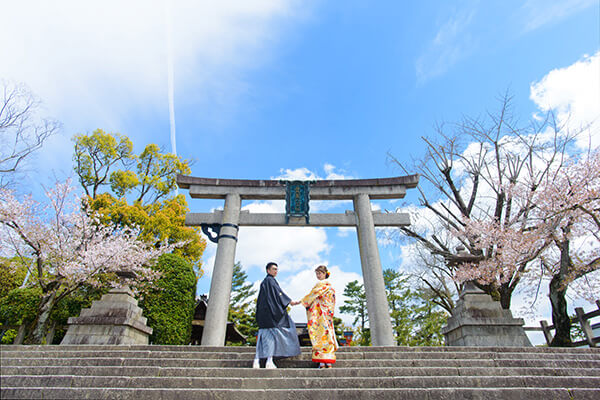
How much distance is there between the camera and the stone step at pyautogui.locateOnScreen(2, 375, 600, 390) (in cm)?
349

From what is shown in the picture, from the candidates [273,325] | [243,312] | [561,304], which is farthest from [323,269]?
[243,312]

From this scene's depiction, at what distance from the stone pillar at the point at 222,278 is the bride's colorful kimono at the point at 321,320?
12.7 ft

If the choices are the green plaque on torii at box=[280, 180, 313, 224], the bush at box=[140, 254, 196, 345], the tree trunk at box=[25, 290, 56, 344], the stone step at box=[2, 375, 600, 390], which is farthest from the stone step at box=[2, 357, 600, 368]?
the bush at box=[140, 254, 196, 345]

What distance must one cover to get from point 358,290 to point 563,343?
1808cm

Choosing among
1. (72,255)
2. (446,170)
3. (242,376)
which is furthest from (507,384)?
(72,255)

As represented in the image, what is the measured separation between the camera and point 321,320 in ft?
15.5

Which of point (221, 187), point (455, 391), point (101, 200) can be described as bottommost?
point (455, 391)

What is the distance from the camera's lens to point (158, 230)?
626 inches

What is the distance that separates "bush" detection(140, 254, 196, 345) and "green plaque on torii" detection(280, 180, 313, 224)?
567 centimetres

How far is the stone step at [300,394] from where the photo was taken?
3.23m

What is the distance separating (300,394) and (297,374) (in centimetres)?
62

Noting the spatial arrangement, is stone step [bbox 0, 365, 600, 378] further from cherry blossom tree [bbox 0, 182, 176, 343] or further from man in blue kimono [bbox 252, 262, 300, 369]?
cherry blossom tree [bbox 0, 182, 176, 343]

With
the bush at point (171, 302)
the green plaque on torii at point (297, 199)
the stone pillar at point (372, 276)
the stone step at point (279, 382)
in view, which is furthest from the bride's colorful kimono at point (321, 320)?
the bush at point (171, 302)

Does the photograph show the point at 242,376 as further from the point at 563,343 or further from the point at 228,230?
the point at 563,343
